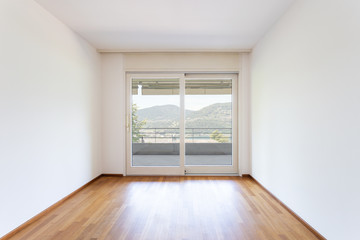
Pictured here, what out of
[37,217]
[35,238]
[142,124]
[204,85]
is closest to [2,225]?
[35,238]

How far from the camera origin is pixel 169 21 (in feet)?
10.1

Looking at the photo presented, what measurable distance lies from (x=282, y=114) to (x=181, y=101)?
210 centimetres

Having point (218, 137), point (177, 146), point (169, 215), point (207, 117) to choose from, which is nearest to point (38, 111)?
point (169, 215)

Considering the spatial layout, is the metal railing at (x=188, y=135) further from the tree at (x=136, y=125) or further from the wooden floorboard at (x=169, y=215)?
the wooden floorboard at (x=169, y=215)

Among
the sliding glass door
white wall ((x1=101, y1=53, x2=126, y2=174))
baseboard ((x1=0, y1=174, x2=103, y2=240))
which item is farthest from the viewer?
the sliding glass door

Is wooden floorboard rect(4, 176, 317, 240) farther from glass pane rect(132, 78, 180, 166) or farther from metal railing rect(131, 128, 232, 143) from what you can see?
metal railing rect(131, 128, 232, 143)

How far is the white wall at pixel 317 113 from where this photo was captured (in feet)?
5.64

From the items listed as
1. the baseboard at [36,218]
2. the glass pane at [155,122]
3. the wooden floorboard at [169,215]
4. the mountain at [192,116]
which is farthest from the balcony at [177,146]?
the baseboard at [36,218]

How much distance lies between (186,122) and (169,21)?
6.87 feet

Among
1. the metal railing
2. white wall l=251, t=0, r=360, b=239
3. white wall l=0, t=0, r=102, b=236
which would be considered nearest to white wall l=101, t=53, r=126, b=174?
the metal railing

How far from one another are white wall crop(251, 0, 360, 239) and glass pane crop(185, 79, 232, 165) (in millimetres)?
1249

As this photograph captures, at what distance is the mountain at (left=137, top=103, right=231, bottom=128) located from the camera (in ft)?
14.9

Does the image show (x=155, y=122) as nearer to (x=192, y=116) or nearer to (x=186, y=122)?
(x=186, y=122)

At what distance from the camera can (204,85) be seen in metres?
4.57
